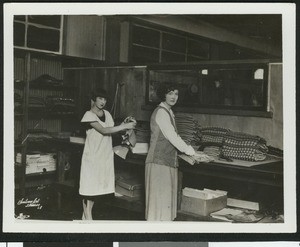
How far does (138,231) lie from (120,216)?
0.07 meters

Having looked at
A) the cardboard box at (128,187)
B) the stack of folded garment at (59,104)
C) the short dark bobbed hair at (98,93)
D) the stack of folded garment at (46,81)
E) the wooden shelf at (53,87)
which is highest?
the stack of folded garment at (46,81)

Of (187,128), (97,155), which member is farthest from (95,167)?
(187,128)

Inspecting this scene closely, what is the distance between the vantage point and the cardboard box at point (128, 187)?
157 cm

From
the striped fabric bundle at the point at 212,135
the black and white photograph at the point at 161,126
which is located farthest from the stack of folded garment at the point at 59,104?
the striped fabric bundle at the point at 212,135

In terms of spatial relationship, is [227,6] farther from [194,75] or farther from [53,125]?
[53,125]

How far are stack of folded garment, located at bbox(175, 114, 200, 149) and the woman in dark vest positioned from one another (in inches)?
0.5

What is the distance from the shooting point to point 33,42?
1.60 metres

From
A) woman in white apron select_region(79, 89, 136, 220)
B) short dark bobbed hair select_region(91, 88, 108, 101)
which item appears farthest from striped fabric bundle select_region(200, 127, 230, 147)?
short dark bobbed hair select_region(91, 88, 108, 101)

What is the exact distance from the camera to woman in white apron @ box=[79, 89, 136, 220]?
5.12ft

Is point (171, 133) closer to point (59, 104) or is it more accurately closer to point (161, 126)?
point (161, 126)

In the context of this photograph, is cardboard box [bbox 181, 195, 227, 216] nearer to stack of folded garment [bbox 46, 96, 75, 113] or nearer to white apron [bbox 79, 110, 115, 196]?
white apron [bbox 79, 110, 115, 196]

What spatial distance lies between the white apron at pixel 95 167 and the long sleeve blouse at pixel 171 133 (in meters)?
0.18

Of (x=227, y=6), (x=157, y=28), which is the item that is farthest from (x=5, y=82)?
Result: (x=227, y=6)

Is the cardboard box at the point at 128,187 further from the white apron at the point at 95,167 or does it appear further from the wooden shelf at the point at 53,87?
the wooden shelf at the point at 53,87
